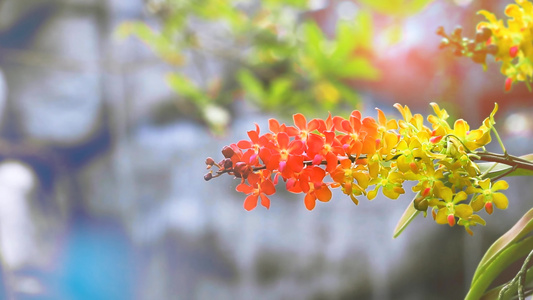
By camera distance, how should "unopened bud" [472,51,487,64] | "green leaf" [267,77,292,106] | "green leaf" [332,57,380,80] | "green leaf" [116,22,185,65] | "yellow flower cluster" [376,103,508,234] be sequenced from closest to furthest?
1. "yellow flower cluster" [376,103,508,234]
2. "unopened bud" [472,51,487,64]
3. "green leaf" [332,57,380,80]
4. "green leaf" [267,77,292,106]
5. "green leaf" [116,22,185,65]

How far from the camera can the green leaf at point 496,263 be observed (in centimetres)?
41

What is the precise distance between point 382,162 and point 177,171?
4.78 ft

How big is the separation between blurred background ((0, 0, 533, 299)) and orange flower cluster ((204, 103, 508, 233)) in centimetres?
108

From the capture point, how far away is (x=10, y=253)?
1.57m

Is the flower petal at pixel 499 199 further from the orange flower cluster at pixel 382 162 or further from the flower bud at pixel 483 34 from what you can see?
the flower bud at pixel 483 34

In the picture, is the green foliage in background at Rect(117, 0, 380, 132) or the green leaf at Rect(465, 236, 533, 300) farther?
the green foliage in background at Rect(117, 0, 380, 132)

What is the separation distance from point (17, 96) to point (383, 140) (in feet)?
5.08

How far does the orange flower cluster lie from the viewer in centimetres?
34

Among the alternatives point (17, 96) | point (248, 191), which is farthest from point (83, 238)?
point (248, 191)

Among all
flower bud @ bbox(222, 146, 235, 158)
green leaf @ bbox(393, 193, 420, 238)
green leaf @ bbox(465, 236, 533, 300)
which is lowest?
green leaf @ bbox(465, 236, 533, 300)

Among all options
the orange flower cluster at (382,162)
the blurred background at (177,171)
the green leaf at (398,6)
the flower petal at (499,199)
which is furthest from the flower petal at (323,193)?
the blurred background at (177,171)

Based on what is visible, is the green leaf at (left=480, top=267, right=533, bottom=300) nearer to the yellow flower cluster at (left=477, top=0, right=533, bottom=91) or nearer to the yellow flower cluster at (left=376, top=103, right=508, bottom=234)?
the yellow flower cluster at (left=376, top=103, right=508, bottom=234)

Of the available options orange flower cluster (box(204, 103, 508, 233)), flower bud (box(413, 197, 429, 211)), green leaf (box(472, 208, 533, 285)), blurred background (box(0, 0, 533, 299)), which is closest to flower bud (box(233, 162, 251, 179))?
orange flower cluster (box(204, 103, 508, 233))

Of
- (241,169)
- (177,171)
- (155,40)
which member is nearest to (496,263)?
(241,169)
